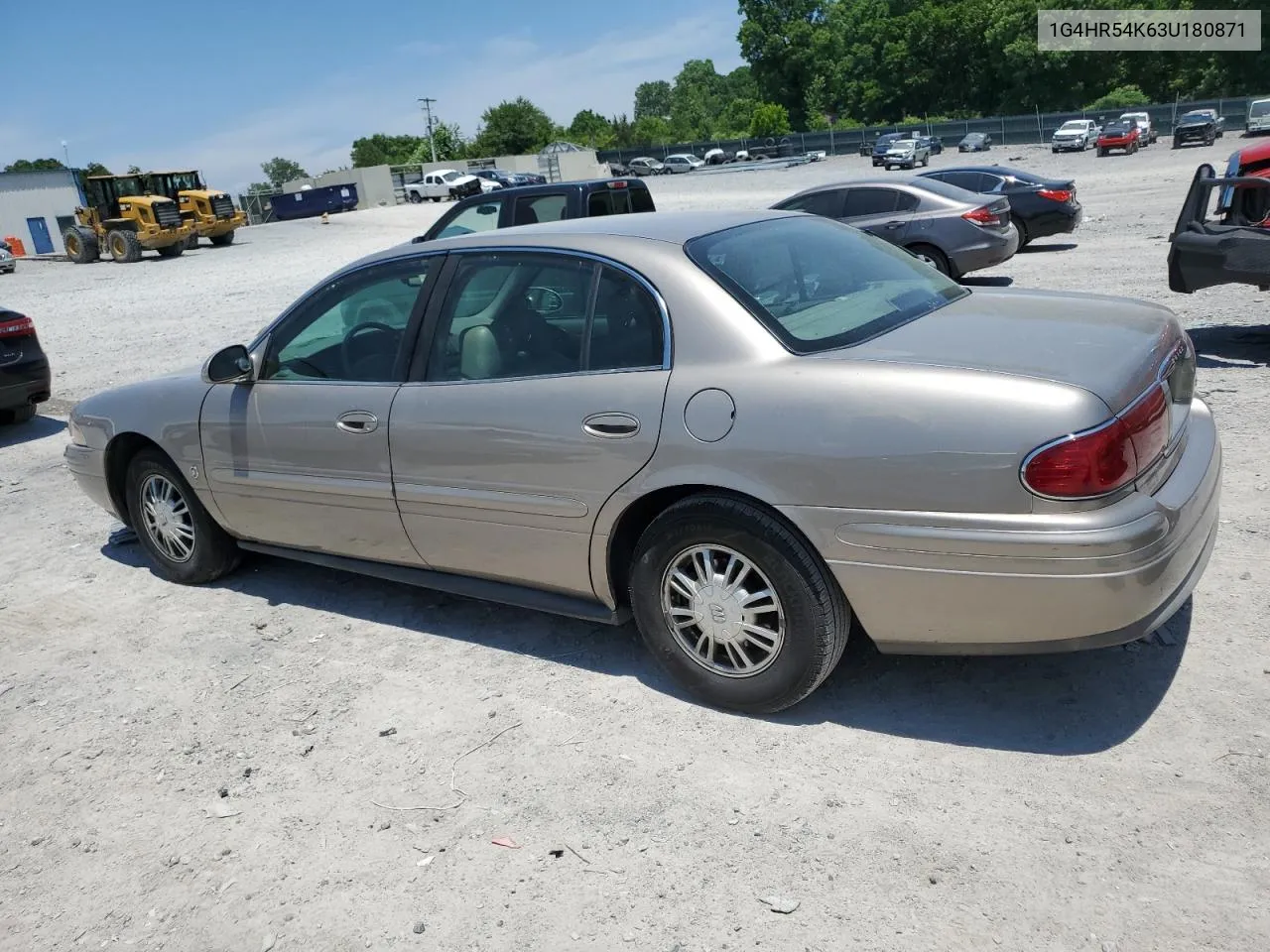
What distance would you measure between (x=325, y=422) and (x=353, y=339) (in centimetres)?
39

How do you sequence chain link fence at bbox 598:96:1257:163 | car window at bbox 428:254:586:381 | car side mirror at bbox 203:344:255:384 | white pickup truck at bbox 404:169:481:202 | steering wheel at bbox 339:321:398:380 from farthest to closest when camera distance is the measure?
white pickup truck at bbox 404:169:481:202, chain link fence at bbox 598:96:1257:163, car side mirror at bbox 203:344:255:384, steering wheel at bbox 339:321:398:380, car window at bbox 428:254:586:381

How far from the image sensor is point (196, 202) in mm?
35156

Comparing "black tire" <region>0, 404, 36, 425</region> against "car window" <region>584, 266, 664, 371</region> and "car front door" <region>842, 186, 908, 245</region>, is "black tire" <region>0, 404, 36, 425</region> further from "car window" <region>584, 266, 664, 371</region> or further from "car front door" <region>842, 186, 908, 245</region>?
"car front door" <region>842, 186, 908, 245</region>

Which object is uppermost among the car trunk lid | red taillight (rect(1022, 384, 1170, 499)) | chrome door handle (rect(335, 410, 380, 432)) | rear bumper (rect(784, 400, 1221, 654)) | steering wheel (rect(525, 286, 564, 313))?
steering wheel (rect(525, 286, 564, 313))

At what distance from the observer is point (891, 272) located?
4.15 meters

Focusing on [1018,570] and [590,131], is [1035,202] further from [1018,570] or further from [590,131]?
[590,131]

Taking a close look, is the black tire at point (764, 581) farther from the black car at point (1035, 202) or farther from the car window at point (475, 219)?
the black car at point (1035, 202)

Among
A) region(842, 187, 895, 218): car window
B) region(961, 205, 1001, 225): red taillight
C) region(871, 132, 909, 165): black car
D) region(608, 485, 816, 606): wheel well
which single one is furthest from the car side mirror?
region(871, 132, 909, 165): black car

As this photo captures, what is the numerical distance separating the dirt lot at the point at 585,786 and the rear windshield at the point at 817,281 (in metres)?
1.25

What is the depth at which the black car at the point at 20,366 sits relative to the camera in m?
9.17

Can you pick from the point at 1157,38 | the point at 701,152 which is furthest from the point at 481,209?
the point at 1157,38

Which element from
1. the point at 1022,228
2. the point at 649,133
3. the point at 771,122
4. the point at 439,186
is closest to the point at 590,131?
the point at 649,133

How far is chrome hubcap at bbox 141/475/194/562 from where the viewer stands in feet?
17.2

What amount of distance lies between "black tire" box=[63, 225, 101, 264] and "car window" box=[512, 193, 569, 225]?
2843 centimetres
